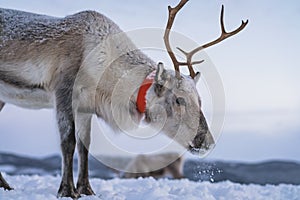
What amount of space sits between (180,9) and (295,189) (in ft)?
7.17

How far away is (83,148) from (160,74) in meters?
1.01

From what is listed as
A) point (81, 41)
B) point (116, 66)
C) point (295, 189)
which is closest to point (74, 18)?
point (81, 41)

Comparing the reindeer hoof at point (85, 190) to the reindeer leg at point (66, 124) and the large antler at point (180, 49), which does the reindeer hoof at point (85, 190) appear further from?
the large antler at point (180, 49)

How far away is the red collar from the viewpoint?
411cm

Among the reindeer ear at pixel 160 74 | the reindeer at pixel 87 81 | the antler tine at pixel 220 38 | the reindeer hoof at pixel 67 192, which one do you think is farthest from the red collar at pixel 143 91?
the reindeer hoof at pixel 67 192

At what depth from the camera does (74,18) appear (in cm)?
458

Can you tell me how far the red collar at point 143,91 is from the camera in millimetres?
4113

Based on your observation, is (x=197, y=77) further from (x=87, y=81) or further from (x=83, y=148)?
(x=83, y=148)

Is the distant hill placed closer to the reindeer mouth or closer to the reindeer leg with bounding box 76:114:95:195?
the reindeer leg with bounding box 76:114:95:195

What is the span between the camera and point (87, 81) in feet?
14.0

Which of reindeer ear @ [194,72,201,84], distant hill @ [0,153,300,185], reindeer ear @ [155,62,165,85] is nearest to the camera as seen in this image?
reindeer ear @ [155,62,165,85]

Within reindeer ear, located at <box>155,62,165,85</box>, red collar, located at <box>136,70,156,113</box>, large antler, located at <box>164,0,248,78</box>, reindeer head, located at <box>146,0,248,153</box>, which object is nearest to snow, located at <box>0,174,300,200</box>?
reindeer head, located at <box>146,0,248,153</box>

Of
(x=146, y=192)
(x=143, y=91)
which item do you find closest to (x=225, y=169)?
(x=146, y=192)

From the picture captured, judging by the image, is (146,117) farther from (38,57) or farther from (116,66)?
(38,57)
